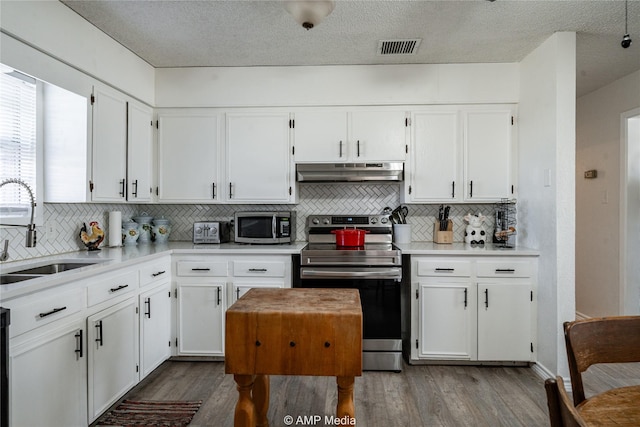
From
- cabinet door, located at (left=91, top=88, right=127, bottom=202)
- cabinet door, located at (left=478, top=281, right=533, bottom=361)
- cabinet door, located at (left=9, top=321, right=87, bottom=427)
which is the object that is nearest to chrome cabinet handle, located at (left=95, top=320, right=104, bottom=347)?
cabinet door, located at (left=9, top=321, right=87, bottom=427)

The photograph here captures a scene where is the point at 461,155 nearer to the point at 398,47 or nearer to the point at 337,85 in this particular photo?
the point at 398,47

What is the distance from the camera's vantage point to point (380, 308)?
2850 mm

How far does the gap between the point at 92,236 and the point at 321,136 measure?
2069mm

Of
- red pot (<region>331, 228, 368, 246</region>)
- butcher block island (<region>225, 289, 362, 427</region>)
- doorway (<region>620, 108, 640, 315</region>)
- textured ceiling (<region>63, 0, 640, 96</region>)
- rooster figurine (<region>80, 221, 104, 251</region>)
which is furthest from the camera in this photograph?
doorway (<region>620, 108, 640, 315</region>)

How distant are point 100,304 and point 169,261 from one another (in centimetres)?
87

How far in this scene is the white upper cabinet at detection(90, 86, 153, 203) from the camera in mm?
2602

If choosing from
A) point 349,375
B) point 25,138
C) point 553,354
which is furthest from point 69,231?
point 553,354

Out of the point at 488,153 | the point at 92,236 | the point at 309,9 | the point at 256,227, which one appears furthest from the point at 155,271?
the point at 488,153

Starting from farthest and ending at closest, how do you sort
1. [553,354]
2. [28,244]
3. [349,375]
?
[553,354], [28,244], [349,375]

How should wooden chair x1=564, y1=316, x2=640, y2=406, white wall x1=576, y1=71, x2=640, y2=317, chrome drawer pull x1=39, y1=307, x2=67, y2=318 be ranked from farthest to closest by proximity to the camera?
white wall x1=576, y1=71, x2=640, y2=317 → chrome drawer pull x1=39, y1=307, x2=67, y2=318 → wooden chair x1=564, y1=316, x2=640, y2=406

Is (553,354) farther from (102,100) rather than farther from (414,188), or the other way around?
(102,100)

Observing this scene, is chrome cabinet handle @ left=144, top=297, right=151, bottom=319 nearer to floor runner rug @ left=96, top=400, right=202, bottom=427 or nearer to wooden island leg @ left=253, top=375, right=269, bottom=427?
floor runner rug @ left=96, top=400, right=202, bottom=427

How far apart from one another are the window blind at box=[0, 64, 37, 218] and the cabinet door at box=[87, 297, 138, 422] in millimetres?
891

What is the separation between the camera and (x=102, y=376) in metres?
2.09
